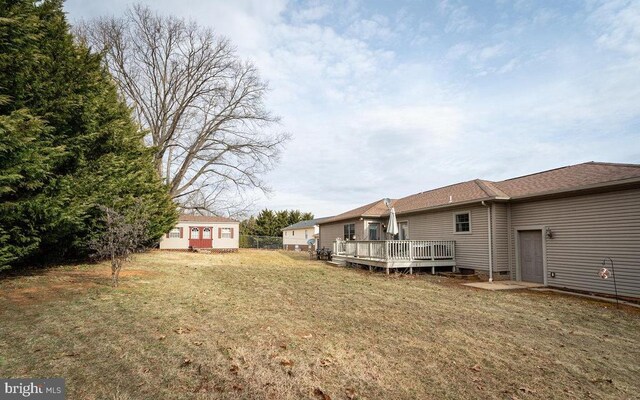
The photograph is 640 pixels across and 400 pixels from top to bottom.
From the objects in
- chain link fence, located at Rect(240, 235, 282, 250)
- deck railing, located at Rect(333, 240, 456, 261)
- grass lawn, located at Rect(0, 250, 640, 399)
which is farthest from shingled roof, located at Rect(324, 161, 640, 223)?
chain link fence, located at Rect(240, 235, 282, 250)

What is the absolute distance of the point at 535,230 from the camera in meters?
12.4

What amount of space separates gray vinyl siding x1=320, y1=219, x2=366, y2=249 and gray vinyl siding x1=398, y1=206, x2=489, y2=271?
4.51m

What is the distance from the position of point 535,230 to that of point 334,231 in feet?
54.1

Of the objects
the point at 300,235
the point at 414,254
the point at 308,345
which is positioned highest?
the point at 300,235

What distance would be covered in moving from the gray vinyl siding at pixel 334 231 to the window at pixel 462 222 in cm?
737

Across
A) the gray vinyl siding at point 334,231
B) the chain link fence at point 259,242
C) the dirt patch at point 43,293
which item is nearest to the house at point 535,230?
the gray vinyl siding at point 334,231

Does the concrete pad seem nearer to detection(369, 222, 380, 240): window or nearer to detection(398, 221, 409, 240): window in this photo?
detection(398, 221, 409, 240): window

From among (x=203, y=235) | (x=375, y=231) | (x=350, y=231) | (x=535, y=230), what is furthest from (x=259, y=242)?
(x=535, y=230)

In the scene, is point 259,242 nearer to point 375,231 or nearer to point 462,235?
point 375,231

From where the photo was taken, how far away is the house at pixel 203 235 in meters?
32.5

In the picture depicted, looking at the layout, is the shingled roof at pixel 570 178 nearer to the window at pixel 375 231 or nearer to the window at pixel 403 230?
the window at pixel 403 230

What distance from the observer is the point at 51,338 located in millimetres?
4633

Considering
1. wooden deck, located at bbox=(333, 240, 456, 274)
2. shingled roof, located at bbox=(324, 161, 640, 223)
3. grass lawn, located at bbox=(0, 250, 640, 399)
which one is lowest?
grass lawn, located at bbox=(0, 250, 640, 399)

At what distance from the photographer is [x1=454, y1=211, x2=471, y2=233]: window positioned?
14.8 meters
